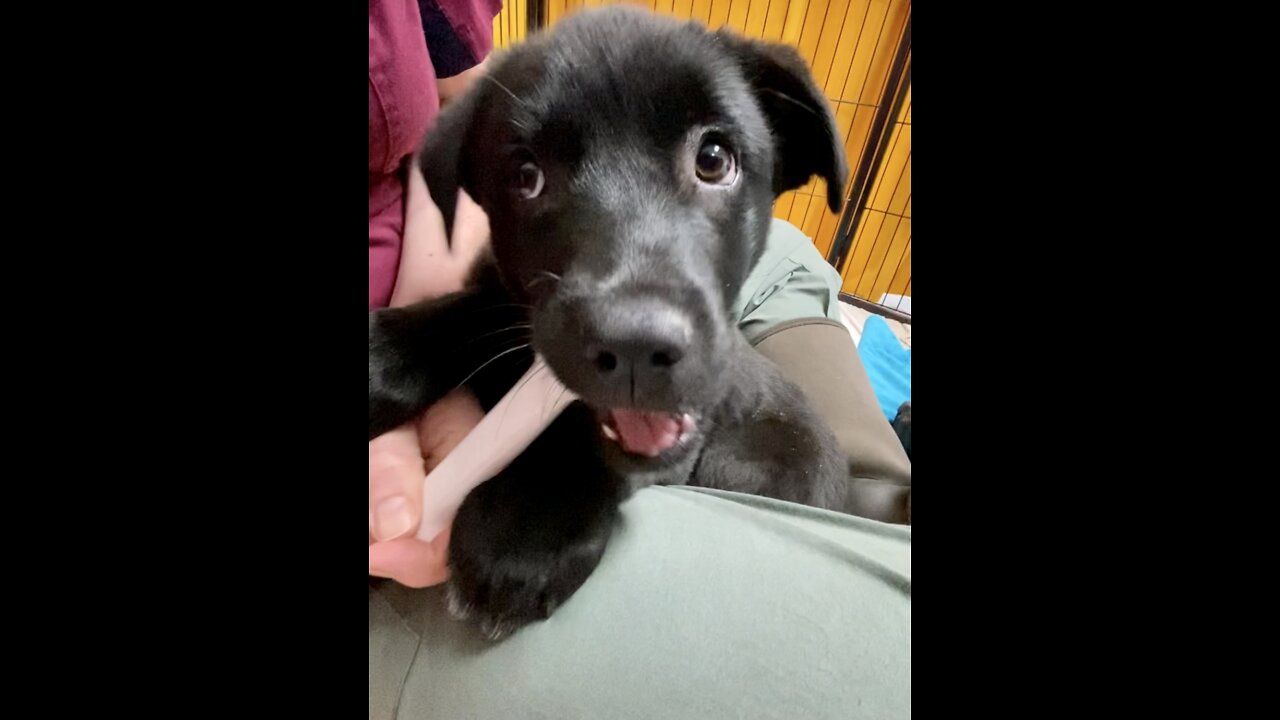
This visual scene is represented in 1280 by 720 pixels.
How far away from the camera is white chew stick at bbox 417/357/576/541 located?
0.88 m

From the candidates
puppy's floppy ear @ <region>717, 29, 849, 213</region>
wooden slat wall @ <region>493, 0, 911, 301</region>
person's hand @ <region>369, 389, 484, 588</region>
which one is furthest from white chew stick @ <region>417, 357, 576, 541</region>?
wooden slat wall @ <region>493, 0, 911, 301</region>

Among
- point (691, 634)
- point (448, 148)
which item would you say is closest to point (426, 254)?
point (448, 148)

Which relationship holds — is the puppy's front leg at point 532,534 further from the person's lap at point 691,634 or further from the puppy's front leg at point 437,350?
the puppy's front leg at point 437,350

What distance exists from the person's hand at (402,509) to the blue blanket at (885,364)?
1558 mm

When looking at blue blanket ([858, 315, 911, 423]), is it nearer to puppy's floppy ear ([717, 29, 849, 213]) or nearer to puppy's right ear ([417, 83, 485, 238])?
puppy's floppy ear ([717, 29, 849, 213])

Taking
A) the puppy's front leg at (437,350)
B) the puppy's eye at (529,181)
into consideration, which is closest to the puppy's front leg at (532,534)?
the puppy's front leg at (437,350)

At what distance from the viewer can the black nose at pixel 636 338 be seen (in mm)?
679
